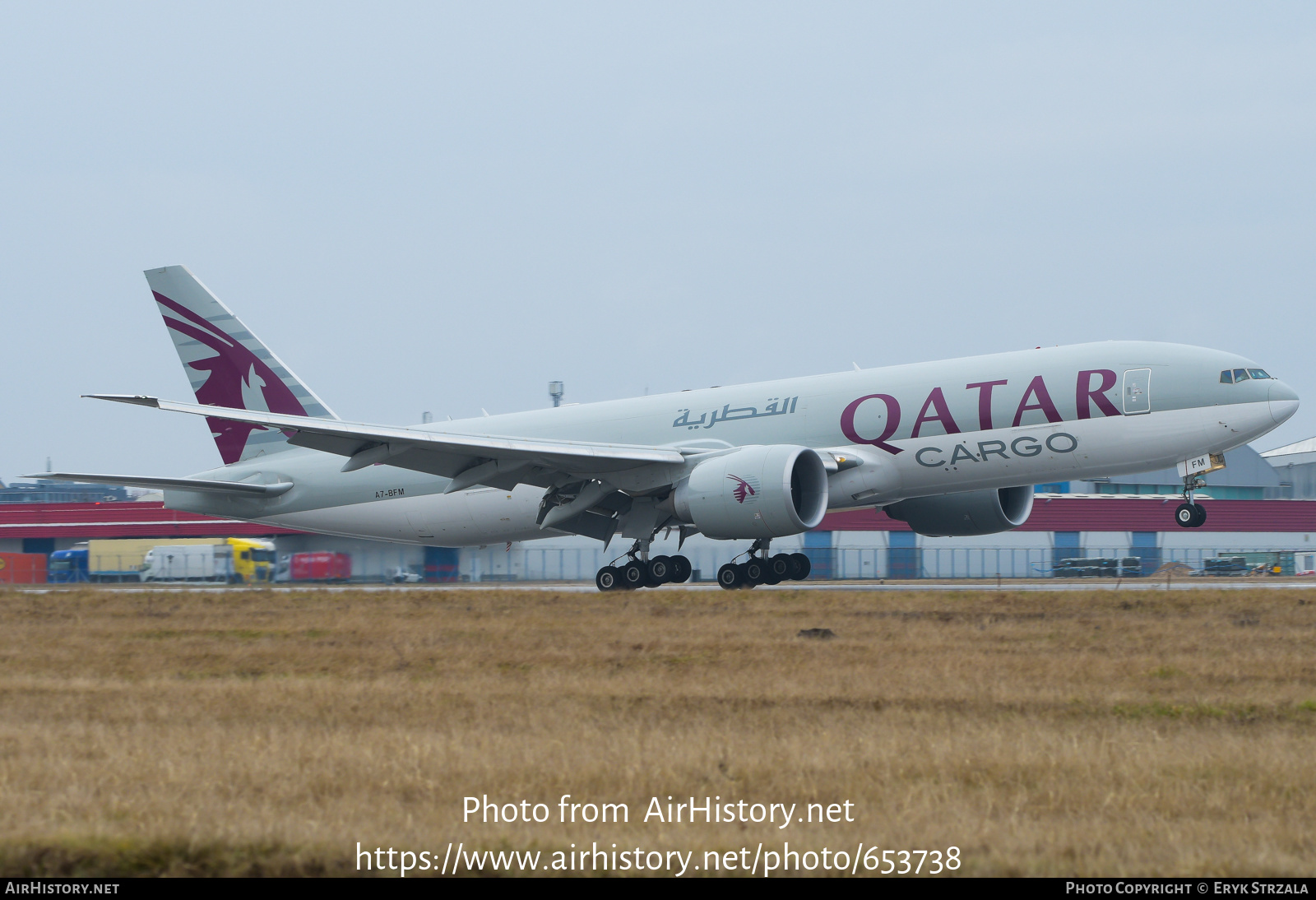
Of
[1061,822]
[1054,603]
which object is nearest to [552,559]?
[1054,603]

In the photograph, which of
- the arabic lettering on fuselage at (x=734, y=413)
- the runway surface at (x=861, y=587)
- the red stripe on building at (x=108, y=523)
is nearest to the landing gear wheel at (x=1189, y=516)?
the runway surface at (x=861, y=587)

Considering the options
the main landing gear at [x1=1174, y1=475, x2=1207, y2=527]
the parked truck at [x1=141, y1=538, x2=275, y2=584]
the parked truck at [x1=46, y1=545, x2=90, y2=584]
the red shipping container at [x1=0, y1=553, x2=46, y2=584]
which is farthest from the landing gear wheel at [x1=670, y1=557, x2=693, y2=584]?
the red shipping container at [x1=0, y1=553, x2=46, y2=584]

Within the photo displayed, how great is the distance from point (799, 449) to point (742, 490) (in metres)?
1.36

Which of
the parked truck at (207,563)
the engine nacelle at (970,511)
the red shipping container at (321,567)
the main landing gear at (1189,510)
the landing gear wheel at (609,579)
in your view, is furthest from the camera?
the parked truck at (207,563)

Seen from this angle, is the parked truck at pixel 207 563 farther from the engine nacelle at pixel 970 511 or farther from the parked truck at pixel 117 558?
the engine nacelle at pixel 970 511

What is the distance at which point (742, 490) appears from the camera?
880 inches

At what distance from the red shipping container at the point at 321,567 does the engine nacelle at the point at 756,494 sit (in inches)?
616

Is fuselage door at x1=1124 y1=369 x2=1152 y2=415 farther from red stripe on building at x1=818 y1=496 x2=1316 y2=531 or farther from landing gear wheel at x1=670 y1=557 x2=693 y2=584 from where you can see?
red stripe on building at x1=818 y1=496 x2=1316 y2=531

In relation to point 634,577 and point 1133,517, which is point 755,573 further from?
point 1133,517

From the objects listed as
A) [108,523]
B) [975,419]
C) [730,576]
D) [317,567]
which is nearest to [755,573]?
[730,576]

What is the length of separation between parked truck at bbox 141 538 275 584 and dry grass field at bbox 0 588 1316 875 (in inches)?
1348

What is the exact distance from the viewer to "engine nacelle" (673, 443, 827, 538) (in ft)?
72.8

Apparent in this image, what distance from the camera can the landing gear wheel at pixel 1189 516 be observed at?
23484 mm

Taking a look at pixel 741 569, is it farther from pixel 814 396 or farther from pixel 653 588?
pixel 814 396
